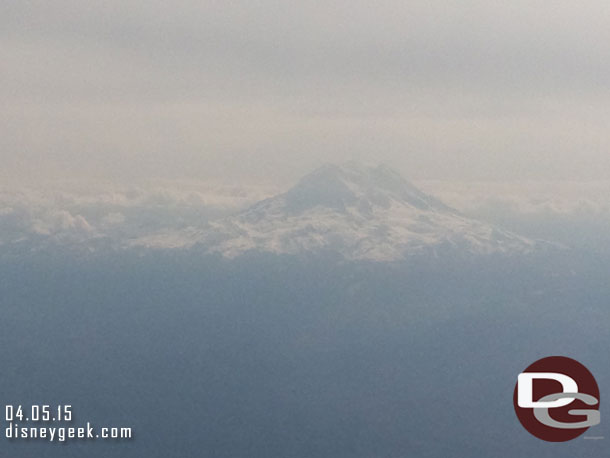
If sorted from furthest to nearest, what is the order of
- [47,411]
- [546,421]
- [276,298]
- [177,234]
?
[276,298] → [177,234] → [47,411] → [546,421]

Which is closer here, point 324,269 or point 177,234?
point 177,234

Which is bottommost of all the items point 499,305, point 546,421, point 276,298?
point 546,421

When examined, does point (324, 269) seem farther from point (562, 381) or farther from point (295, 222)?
point (562, 381)

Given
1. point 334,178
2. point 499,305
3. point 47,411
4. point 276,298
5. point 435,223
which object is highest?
point 334,178

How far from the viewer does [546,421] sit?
3806 centimetres

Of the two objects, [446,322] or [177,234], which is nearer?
[177,234]

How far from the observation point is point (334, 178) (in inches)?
2456

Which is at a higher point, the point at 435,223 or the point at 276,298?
the point at 435,223

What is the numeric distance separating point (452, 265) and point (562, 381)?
24.3 meters

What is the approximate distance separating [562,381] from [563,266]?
24495 mm

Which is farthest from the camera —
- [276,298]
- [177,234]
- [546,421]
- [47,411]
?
[276,298]

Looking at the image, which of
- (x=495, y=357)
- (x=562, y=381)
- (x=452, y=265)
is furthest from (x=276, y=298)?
(x=562, y=381)

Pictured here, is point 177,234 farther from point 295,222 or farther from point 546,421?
point 546,421

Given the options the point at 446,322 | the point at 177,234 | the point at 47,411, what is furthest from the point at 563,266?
the point at 47,411
